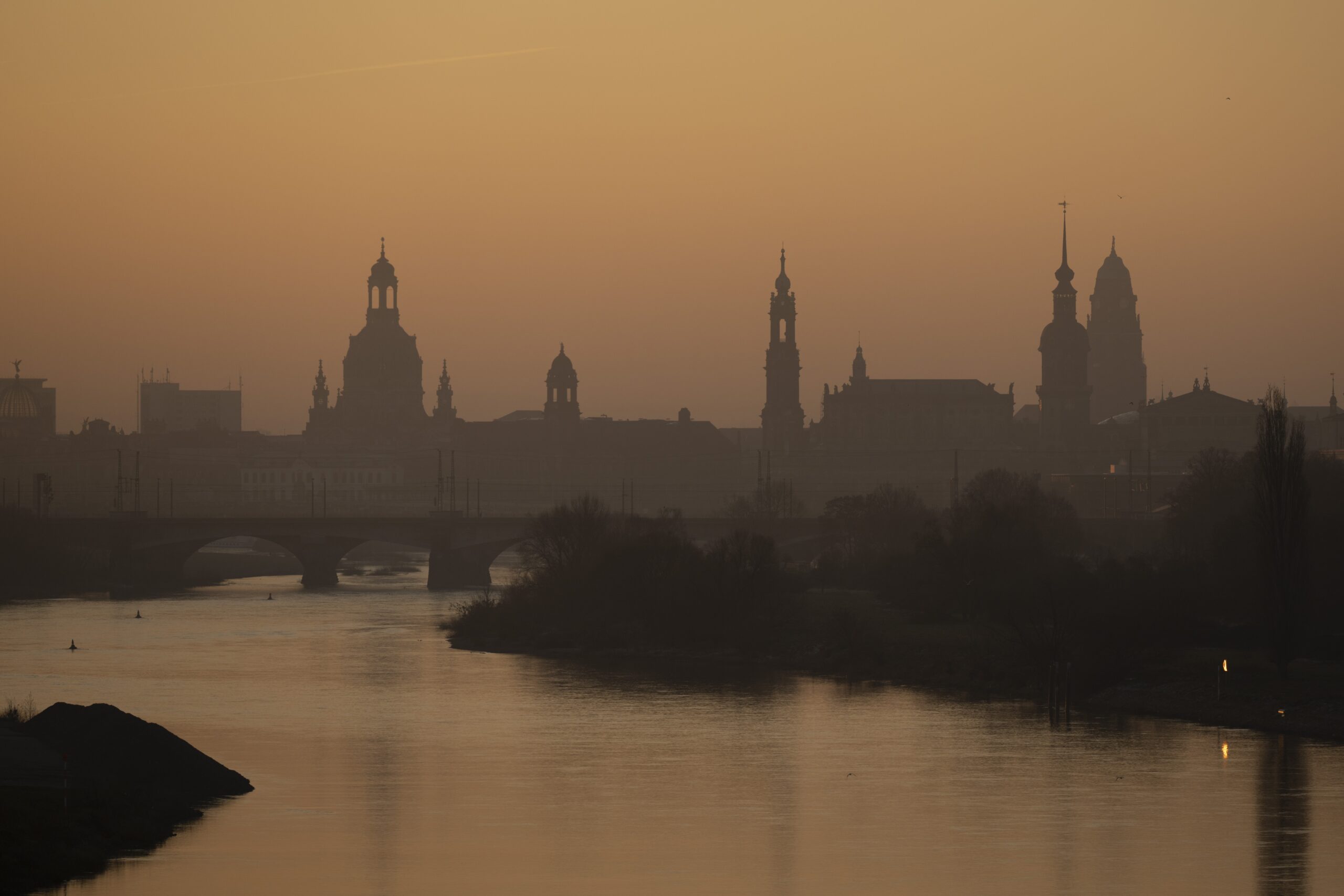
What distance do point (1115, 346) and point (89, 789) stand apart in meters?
178

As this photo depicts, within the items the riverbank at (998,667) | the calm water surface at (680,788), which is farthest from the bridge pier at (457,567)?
the calm water surface at (680,788)

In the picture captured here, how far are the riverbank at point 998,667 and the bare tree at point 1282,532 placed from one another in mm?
778

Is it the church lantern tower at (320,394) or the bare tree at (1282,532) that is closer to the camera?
the bare tree at (1282,532)

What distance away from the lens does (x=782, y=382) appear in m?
135

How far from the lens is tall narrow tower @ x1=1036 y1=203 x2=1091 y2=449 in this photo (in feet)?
420

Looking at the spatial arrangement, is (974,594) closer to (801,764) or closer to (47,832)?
(801,764)

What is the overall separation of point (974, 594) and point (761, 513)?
31665mm

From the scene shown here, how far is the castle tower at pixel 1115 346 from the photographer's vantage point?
7402 inches

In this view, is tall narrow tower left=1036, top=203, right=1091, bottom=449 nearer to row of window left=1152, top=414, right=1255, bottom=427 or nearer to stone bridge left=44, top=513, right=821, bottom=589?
row of window left=1152, top=414, right=1255, bottom=427

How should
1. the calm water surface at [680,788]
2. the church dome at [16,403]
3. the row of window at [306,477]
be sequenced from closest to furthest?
the calm water surface at [680,788] < the row of window at [306,477] < the church dome at [16,403]

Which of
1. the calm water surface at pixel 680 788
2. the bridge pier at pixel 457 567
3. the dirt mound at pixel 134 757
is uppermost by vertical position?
the bridge pier at pixel 457 567

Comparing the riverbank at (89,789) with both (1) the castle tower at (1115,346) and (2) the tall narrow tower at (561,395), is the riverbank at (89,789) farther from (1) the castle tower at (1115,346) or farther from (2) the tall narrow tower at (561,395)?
(1) the castle tower at (1115,346)

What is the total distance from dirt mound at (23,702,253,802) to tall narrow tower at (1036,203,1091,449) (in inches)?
4189

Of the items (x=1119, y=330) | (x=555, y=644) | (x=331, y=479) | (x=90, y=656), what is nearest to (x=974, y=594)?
(x=555, y=644)
